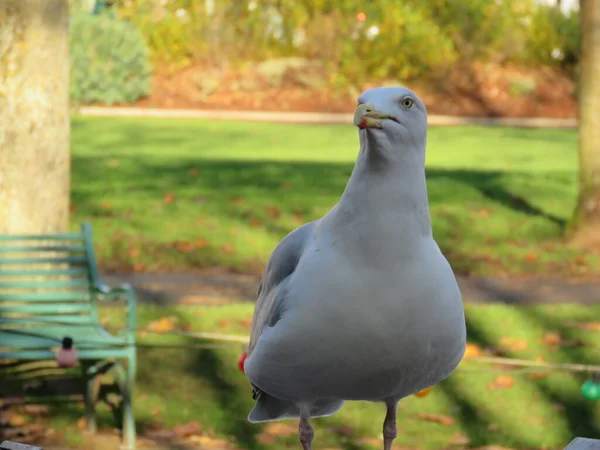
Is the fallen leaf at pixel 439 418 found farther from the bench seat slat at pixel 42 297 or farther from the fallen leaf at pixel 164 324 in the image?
the bench seat slat at pixel 42 297

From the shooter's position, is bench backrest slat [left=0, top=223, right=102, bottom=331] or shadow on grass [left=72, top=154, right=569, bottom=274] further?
shadow on grass [left=72, top=154, right=569, bottom=274]

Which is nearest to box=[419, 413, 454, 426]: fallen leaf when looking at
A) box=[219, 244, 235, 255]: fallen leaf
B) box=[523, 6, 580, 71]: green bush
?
box=[219, 244, 235, 255]: fallen leaf

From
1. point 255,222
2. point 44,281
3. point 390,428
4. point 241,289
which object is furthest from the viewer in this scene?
point 255,222

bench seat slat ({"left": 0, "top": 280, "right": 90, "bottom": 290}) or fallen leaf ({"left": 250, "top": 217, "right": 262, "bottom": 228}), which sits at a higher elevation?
bench seat slat ({"left": 0, "top": 280, "right": 90, "bottom": 290})

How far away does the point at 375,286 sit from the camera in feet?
7.16

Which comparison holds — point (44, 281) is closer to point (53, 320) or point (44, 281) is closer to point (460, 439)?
point (53, 320)

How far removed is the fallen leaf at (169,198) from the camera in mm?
11388

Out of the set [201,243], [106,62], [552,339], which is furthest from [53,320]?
[106,62]

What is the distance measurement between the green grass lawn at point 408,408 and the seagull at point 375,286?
11.2 feet

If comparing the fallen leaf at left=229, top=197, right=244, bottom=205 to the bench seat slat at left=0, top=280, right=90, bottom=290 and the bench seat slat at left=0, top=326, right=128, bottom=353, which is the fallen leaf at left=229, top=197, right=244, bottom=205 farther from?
the bench seat slat at left=0, top=326, right=128, bottom=353

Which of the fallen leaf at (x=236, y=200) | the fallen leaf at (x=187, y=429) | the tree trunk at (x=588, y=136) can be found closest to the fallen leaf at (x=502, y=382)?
the fallen leaf at (x=187, y=429)

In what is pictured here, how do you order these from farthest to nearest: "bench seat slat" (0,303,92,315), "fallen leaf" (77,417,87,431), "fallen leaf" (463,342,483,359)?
"fallen leaf" (463,342,483,359) < "bench seat slat" (0,303,92,315) < "fallen leaf" (77,417,87,431)

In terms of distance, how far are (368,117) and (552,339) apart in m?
5.43

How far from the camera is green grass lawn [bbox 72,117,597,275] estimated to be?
9.72 metres
